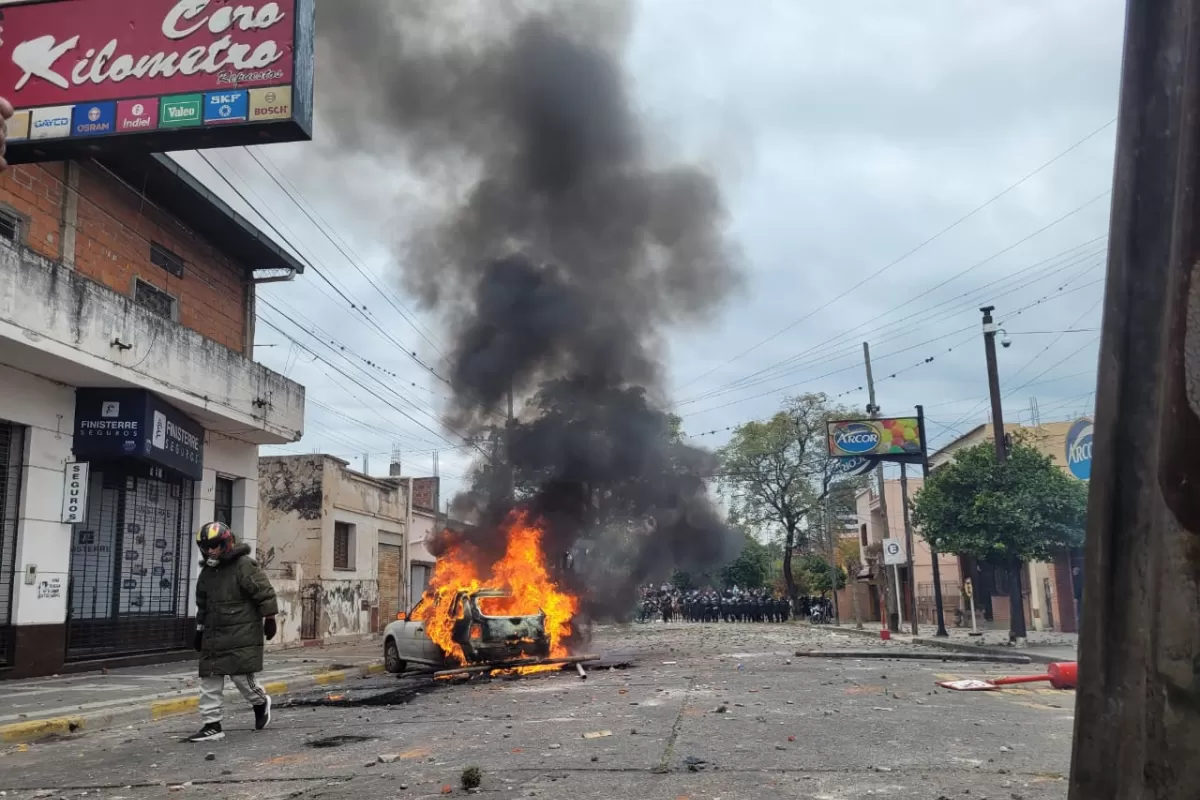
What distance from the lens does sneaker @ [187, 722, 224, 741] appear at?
7000mm

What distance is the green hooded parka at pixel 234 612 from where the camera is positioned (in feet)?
24.1

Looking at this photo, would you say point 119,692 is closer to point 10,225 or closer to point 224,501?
point 10,225

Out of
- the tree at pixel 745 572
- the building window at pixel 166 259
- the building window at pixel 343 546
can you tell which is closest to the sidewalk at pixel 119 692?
the building window at pixel 166 259

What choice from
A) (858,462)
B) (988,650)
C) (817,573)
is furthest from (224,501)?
(817,573)

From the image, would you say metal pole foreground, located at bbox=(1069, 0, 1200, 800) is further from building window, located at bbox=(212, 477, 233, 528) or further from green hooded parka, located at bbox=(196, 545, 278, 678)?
building window, located at bbox=(212, 477, 233, 528)

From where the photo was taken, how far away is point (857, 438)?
93.9 ft

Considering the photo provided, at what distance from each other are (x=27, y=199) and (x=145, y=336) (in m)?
2.47

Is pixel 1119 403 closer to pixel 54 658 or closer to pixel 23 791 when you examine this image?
pixel 23 791

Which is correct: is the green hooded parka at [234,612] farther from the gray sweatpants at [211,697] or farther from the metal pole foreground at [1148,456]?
the metal pole foreground at [1148,456]

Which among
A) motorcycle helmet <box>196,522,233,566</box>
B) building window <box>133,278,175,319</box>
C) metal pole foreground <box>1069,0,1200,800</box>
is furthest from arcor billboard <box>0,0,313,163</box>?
metal pole foreground <box>1069,0,1200,800</box>

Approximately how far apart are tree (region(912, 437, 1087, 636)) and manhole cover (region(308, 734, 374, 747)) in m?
15.3

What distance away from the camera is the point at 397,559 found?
29734 mm

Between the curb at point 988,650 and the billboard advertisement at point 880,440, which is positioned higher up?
the billboard advertisement at point 880,440

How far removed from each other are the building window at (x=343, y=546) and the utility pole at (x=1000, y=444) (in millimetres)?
17350
